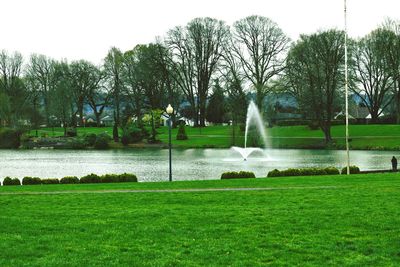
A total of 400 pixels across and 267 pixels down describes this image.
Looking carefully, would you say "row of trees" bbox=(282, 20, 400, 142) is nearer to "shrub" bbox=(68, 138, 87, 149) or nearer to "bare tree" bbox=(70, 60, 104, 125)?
"shrub" bbox=(68, 138, 87, 149)

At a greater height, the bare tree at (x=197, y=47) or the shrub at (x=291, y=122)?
the bare tree at (x=197, y=47)

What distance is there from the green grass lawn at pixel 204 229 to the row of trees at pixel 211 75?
53.3m

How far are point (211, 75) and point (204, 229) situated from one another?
77.9m

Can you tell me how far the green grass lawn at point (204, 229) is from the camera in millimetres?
9609

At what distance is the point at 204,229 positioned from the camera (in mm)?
12039

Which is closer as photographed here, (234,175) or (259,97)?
(234,175)

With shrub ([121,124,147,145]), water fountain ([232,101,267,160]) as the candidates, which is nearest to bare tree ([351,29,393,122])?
water fountain ([232,101,267,160])

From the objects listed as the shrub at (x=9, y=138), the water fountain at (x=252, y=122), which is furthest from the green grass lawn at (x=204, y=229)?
the shrub at (x=9, y=138)

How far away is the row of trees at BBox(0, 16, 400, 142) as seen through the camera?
228 feet

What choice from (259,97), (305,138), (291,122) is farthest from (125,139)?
(291,122)

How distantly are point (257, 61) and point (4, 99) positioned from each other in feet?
137

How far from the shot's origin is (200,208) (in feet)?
49.5

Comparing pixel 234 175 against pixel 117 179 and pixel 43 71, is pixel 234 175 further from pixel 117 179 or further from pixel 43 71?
pixel 43 71

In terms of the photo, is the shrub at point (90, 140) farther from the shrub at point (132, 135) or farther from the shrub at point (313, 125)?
the shrub at point (313, 125)
